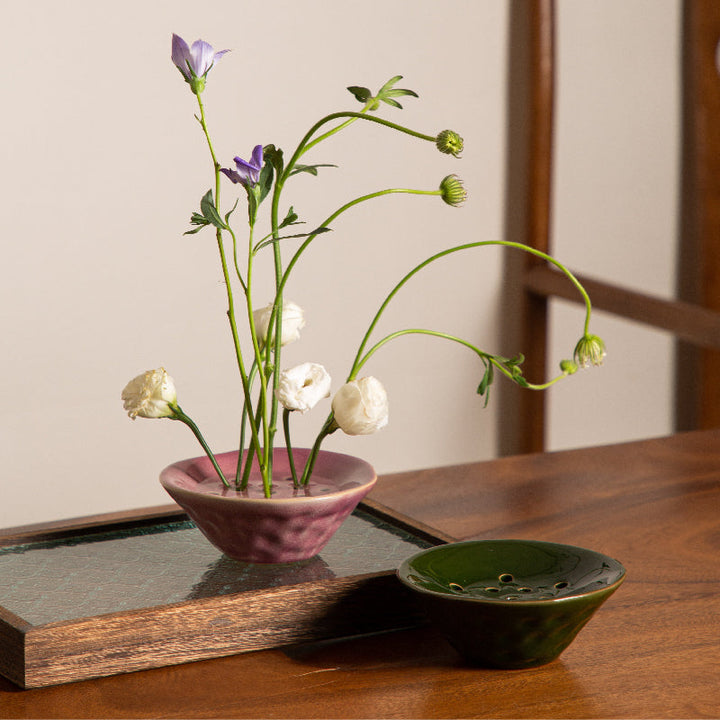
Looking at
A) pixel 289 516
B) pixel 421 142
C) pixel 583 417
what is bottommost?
pixel 583 417

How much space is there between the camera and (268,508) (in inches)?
34.6

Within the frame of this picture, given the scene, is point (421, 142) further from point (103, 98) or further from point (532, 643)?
point (532, 643)

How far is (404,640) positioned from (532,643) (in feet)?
0.38

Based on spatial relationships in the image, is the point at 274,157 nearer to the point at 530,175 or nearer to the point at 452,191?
the point at 452,191

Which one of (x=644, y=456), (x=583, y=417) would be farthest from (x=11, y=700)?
(x=583, y=417)

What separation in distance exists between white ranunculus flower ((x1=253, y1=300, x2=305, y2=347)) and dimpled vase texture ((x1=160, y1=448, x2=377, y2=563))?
0.11 meters

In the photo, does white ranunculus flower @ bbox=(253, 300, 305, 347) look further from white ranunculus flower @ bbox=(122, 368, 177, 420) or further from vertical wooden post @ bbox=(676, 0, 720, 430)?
vertical wooden post @ bbox=(676, 0, 720, 430)

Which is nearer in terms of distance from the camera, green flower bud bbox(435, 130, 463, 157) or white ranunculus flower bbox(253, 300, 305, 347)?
green flower bud bbox(435, 130, 463, 157)

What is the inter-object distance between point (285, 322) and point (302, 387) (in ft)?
0.28

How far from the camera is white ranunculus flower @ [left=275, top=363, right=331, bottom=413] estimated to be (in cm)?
87

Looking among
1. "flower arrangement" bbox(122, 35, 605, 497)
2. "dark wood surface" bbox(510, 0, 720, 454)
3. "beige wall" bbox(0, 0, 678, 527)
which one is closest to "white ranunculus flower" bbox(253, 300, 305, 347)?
"flower arrangement" bbox(122, 35, 605, 497)

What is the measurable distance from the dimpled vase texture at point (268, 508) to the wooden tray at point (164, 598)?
0.02 m

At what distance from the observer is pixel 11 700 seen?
78 centimetres

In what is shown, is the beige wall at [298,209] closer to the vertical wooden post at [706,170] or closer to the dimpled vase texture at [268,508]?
the vertical wooden post at [706,170]
